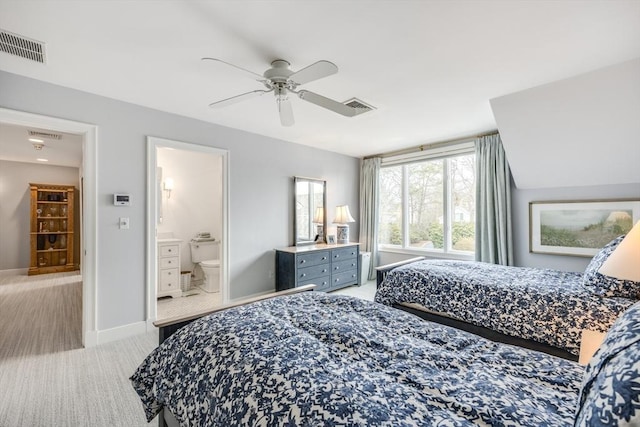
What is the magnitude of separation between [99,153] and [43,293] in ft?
11.2

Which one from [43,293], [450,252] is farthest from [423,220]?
[43,293]

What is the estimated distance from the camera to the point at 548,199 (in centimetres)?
376

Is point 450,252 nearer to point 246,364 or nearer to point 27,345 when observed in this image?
point 246,364

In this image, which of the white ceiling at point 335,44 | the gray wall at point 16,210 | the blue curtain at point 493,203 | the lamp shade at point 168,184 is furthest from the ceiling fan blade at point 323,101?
the gray wall at point 16,210

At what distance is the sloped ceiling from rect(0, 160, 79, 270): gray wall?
8901 millimetres

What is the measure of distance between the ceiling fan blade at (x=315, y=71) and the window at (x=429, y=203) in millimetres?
3336

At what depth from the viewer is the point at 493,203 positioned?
4023 mm

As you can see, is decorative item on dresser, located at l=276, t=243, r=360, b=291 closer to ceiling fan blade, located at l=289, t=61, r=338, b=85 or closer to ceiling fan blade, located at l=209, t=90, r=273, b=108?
ceiling fan blade, located at l=209, t=90, r=273, b=108

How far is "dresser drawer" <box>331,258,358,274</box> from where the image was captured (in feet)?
15.3

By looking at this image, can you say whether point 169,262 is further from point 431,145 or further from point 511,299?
point 431,145

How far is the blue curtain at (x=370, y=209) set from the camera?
5527 millimetres

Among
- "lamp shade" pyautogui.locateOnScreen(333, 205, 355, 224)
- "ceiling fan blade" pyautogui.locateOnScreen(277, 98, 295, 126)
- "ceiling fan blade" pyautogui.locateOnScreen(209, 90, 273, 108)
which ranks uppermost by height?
"ceiling fan blade" pyautogui.locateOnScreen(209, 90, 273, 108)

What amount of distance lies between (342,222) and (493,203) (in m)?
2.36

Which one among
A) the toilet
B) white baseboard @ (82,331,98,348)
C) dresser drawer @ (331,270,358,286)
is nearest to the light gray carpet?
white baseboard @ (82,331,98,348)
